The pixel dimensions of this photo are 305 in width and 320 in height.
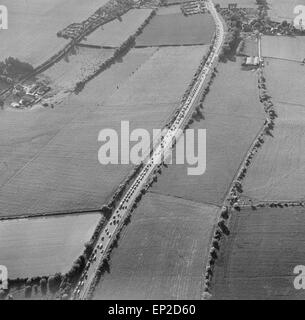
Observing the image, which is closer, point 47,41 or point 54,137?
point 54,137

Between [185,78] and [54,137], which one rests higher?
[185,78]

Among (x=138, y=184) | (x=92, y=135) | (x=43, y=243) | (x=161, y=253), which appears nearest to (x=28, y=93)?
(x=92, y=135)

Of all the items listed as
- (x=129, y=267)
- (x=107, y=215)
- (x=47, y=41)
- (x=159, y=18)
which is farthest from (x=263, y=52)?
(x=129, y=267)

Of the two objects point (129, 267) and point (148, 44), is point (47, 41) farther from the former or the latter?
point (129, 267)

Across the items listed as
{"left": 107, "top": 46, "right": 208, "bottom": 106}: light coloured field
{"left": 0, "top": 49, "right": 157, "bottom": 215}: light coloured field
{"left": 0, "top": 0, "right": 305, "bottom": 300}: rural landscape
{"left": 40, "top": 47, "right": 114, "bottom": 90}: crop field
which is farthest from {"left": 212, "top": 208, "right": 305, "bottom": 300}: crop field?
{"left": 40, "top": 47, "right": 114, "bottom": 90}: crop field

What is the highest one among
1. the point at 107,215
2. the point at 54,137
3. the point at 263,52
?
the point at 263,52

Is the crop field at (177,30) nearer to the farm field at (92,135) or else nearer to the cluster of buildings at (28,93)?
the farm field at (92,135)

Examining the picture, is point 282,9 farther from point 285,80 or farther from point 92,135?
point 92,135

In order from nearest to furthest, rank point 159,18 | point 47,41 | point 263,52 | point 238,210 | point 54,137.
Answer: point 238,210
point 54,137
point 263,52
point 47,41
point 159,18
